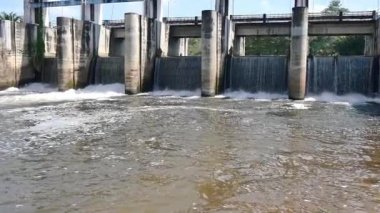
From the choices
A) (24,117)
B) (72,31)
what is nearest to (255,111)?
(24,117)

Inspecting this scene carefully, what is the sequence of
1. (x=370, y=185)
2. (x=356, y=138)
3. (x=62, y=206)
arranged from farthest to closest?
1. (x=356, y=138)
2. (x=370, y=185)
3. (x=62, y=206)

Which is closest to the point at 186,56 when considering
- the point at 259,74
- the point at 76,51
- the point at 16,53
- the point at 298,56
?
the point at 259,74


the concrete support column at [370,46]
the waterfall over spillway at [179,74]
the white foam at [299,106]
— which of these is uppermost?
the concrete support column at [370,46]

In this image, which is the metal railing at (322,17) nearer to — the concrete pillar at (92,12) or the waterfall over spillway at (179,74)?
the waterfall over spillway at (179,74)

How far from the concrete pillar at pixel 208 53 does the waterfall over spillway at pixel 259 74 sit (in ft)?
4.48

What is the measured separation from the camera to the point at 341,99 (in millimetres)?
20375

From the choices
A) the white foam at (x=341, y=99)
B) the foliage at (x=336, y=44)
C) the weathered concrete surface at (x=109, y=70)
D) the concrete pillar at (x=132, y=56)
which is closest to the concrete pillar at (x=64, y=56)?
the weathered concrete surface at (x=109, y=70)

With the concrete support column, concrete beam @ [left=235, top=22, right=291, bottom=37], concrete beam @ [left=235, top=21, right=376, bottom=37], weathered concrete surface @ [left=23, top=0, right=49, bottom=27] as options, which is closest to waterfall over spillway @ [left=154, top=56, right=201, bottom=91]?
concrete beam @ [left=235, top=22, right=291, bottom=37]

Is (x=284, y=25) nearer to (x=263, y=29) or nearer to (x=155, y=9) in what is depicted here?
(x=263, y=29)

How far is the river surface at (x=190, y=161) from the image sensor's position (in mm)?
6301

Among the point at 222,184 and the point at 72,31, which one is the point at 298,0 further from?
the point at 222,184

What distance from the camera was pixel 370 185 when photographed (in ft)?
22.9

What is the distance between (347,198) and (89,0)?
24.7 meters

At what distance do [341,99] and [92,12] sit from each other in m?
16.6
